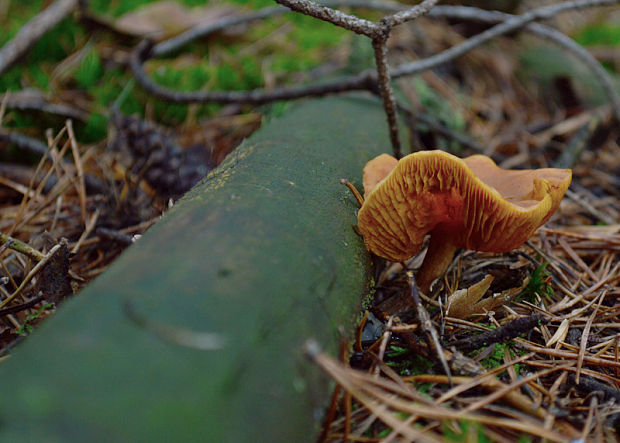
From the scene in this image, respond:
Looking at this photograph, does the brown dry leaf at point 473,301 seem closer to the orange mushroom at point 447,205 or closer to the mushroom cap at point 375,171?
the orange mushroom at point 447,205

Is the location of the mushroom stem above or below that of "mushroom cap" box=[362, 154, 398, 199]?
below

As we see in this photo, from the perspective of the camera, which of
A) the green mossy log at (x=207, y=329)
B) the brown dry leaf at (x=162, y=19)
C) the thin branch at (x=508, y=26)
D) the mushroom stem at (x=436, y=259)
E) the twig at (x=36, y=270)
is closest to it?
the green mossy log at (x=207, y=329)

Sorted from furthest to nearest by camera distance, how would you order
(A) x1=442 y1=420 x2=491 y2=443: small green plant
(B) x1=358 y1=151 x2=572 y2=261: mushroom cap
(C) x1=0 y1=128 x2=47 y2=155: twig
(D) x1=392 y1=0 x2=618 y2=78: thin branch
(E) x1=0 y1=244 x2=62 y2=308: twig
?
(D) x1=392 y1=0 x2=618 y2=78: thin branch
(C) x1=0 y1=128 x2=47 y2=155: twig
(E) x1=0 y1=244 x2=62 y2=308: twig
(B) x1=358 y1=151 x2=572 y2=261: mushroom cap
(A) x1=442 y1=420 x2=491 y2=443: small green plant

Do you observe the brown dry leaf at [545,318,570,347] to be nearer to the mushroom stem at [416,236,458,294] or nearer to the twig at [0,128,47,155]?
the mushroom stem at [416,236,458,294]

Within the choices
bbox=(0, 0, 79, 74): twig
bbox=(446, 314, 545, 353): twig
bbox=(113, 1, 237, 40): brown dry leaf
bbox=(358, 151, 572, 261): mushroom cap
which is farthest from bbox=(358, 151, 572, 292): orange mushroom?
bbox=(113, 1, 237, 40): brown dry leaf

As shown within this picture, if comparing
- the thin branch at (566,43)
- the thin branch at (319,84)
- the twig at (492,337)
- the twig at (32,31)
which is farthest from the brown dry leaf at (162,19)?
the twig at (492,337)

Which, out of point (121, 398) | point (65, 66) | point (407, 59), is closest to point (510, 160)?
point (407, 59)
